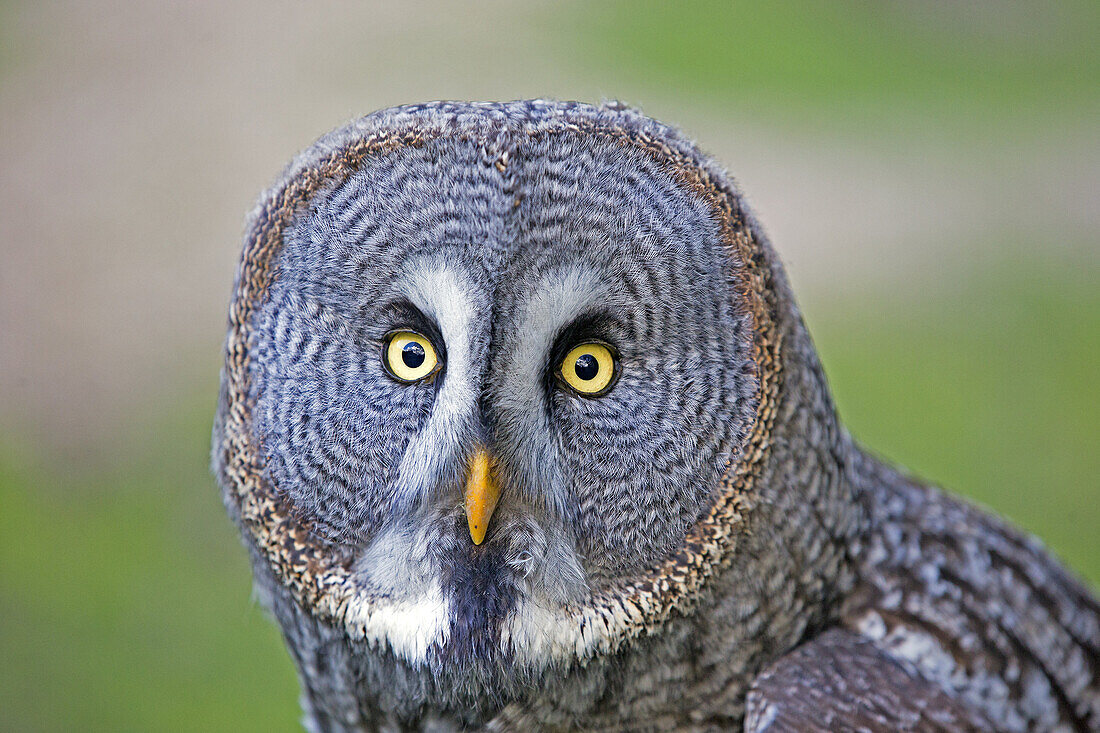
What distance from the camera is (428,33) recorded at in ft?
18.8

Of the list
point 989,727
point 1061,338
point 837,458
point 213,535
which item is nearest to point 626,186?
point 837,458

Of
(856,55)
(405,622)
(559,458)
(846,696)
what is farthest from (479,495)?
(856,55)

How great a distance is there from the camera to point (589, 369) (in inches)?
45.3

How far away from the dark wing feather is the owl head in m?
0.13

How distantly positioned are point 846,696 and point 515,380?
0.58 metres

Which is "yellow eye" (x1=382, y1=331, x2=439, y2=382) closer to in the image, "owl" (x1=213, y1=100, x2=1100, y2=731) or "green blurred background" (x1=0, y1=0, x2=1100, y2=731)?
"owl" (x1=213, y1=100, x2=1100, y2=731)

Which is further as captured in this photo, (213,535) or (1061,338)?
(1061,338)

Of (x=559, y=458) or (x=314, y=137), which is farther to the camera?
(x=314, y=137)

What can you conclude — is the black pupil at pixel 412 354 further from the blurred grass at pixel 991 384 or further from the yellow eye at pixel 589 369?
the blurred grass at pixel 991 384

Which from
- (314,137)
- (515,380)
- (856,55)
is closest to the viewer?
(515,380)

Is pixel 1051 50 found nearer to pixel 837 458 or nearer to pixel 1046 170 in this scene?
pixel 1046 170

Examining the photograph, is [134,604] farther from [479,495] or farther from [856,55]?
[856,55]

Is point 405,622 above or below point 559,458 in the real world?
below

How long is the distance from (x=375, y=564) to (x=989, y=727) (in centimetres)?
82
